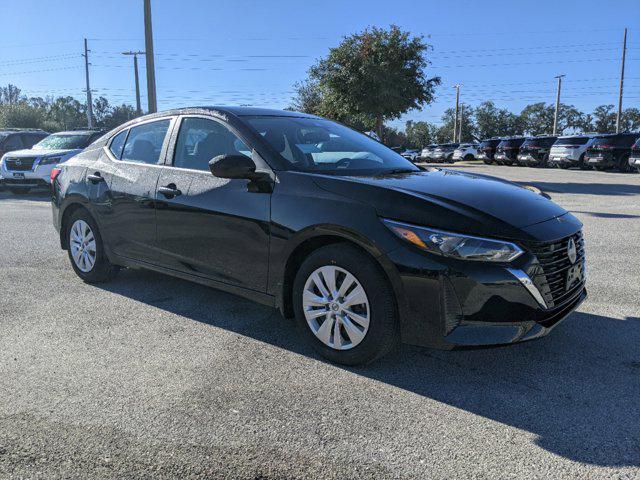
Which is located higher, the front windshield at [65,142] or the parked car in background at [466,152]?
the front windshield at [65,142]

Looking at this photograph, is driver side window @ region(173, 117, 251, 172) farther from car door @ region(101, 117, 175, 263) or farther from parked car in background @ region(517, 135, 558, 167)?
parked car in background @ region(517, 135, 558, 167)

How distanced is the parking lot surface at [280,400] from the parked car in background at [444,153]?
4047 cm

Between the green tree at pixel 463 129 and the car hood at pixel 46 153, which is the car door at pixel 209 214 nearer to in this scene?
the car hood at pixel 46 153

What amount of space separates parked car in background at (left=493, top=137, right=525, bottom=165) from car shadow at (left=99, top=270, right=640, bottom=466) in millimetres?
30178

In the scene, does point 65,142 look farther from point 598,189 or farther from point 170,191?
point 598,189

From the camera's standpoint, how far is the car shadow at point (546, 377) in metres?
2.73

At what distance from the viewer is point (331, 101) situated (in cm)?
2566

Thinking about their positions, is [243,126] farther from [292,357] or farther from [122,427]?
[122,427]

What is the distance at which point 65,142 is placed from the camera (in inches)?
578

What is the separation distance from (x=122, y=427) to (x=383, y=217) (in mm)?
1767

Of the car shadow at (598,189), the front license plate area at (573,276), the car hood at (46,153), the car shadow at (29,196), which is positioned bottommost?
the car shadow at (29,196)

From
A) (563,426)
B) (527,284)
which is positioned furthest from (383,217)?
(563,426)

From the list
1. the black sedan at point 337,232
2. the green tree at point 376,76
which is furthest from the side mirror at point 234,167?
the green tree at point 376,76

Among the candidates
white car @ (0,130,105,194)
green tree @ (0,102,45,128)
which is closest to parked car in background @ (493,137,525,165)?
white car @ (0,130,105,194)
